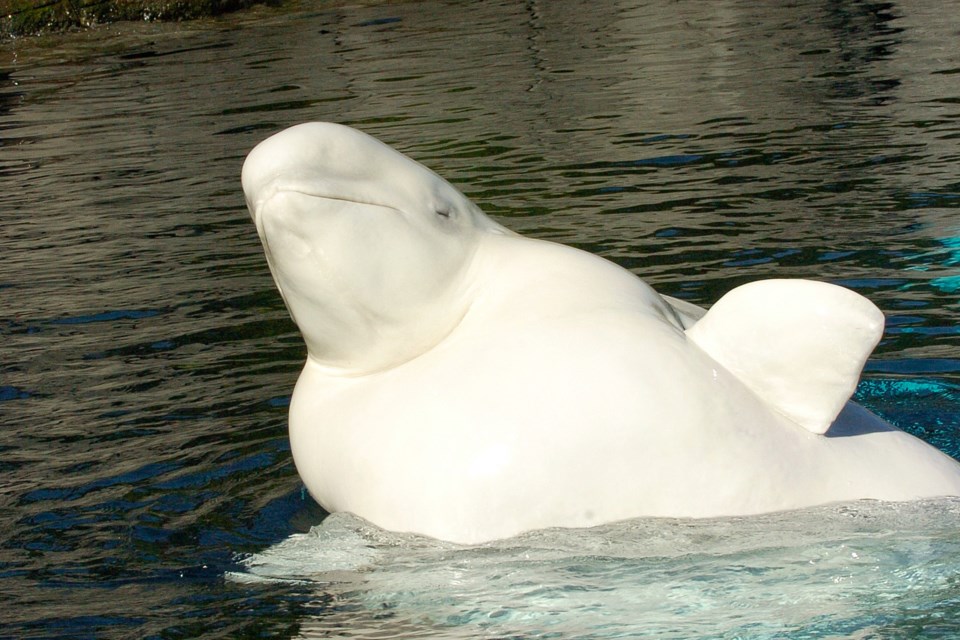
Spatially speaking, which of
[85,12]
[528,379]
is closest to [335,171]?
[528,379]

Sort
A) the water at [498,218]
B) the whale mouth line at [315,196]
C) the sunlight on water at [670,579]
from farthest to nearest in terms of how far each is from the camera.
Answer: the whale mouth line at [315,196] → the water at [498,218] → the sunlight on water at [670,579]

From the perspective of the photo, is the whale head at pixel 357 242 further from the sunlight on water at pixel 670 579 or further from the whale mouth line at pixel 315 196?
the sunlight on water at pixel 670 579

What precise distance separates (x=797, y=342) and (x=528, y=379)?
0.69 metres

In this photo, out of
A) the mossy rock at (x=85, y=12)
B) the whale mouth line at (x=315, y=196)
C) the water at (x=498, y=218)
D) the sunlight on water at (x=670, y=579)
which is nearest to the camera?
the sunlight on water at (x=670, y=579)

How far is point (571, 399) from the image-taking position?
3.28 m

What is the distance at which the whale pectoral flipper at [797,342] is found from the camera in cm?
324

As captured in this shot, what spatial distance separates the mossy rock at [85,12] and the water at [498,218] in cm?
369

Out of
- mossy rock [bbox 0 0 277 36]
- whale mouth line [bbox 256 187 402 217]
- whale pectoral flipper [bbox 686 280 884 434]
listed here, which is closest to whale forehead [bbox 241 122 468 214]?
whale mouth line [bbox 256 187 402 217]

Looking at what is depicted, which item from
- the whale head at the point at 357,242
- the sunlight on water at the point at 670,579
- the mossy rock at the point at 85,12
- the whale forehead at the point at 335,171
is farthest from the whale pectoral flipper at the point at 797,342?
the mossy rock at the point at 85,12

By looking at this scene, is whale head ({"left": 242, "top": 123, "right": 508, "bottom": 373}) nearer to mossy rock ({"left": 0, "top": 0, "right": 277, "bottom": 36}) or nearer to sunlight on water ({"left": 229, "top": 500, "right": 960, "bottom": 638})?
sunlight on water ({"left": 229, "top": 500, "right": 960, "bottom": 638})

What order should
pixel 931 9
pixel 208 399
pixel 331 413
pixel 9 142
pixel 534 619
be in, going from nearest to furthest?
pixel 534 619
pixel 331 413
pixel 208 399
pixel 9 142
pixel 931 9

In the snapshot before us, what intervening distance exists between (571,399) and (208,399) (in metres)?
2.65

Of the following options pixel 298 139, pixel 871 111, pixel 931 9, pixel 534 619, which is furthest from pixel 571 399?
pixel 931 9

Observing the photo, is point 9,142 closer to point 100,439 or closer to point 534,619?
point 100,439
